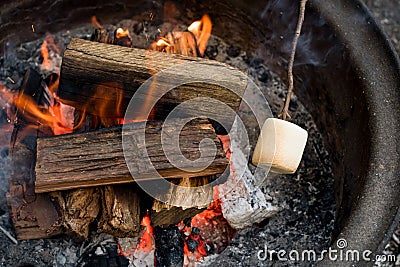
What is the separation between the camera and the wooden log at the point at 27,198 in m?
1.94

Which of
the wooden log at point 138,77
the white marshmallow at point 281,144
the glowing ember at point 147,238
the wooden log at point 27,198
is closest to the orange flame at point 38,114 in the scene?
the wooden log at point 27,198

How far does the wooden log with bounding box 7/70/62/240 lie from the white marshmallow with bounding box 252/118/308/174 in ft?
2.67

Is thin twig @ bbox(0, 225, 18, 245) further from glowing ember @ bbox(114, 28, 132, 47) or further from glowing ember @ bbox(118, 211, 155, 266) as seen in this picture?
glowing ember @ bbox(114, 28, 132, 47)

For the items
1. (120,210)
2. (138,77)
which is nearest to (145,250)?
(120,210)

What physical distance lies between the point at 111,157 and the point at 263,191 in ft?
2.45

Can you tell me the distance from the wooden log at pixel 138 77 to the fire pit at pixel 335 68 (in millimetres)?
506

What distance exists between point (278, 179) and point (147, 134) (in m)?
0.73

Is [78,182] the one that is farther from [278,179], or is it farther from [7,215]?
[278,179]

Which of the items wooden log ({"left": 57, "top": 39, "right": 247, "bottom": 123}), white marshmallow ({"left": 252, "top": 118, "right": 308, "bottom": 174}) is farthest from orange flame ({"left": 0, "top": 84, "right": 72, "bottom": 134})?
white marshmallow ({"left": 252, "top": 118, "right": 308, "bottom": 174})

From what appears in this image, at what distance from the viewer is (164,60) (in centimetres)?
192

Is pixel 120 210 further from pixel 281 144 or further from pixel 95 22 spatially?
pixel 95 22

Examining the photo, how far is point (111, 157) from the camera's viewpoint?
72.3 inches

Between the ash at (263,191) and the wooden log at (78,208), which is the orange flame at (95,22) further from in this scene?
the wooden log at (78,208)

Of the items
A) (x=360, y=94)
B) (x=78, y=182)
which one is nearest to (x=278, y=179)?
(x=360, y=94)
